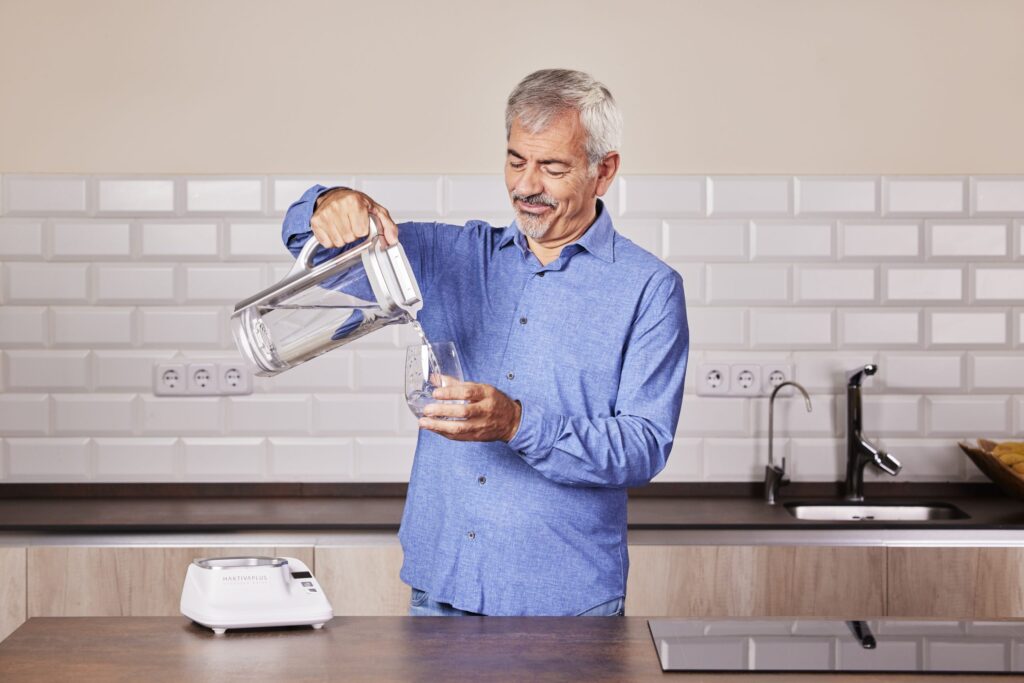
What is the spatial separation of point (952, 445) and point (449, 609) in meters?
1.85

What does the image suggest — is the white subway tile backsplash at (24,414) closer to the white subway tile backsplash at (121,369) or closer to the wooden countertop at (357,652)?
the white subway tile backsplash at (121,369)

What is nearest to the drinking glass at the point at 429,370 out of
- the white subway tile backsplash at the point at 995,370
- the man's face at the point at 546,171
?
the man's face at the point at 546,171

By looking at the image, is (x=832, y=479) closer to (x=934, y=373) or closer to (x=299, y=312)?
(x=934, y=373)

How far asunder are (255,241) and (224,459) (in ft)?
2.01

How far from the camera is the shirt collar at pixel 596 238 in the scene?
2.12m

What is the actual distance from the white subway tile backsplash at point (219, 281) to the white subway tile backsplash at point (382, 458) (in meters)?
0.53

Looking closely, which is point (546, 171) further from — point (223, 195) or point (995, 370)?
point (995, 370)

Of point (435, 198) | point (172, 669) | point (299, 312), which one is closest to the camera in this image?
point (172, 669)

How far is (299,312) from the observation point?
1812mm

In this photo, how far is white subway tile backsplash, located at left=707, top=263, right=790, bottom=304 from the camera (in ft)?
10.6

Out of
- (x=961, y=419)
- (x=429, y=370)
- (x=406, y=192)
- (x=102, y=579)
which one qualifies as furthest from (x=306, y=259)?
(x=961, y=419)

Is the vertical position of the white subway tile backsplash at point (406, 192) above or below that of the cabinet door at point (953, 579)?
above

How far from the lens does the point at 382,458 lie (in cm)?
323

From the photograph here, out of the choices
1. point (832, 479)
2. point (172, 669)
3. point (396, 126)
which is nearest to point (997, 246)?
point (832, 479)
